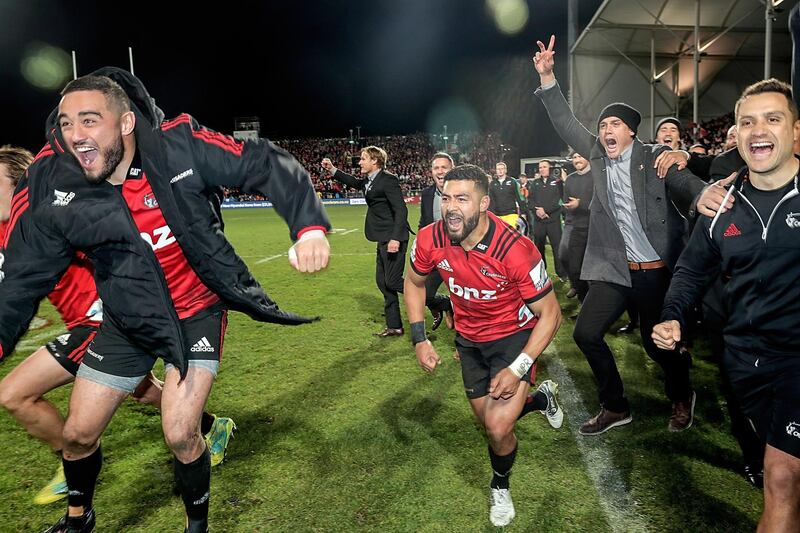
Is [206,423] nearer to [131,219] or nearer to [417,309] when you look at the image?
[417,309]

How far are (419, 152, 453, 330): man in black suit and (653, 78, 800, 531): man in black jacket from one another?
3.88 metres

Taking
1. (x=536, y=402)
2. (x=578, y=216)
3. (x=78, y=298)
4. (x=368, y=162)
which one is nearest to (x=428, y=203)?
(x=368, y=162)

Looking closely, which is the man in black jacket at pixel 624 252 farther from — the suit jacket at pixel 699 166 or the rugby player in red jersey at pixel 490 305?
the suit jacket at pixel 699 166

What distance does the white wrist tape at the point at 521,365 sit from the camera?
3.12 metres

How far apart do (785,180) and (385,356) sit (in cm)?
448

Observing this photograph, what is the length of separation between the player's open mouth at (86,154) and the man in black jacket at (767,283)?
9.29 feet

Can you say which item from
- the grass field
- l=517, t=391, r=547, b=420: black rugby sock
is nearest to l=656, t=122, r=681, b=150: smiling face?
the grass field

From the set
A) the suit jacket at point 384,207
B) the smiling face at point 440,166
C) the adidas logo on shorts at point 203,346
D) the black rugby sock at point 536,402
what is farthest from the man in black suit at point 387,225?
the adidas logo on shorts at point 203,346

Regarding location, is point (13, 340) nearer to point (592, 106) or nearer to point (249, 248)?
point (249, 248)

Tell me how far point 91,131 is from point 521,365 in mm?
2548

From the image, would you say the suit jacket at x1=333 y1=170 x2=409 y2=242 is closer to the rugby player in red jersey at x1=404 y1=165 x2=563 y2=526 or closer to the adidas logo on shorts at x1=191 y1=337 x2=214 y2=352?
the rugby player in red jersey at x1=404 y1=165 x2=563 y2=526

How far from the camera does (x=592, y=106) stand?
2512 centimetres

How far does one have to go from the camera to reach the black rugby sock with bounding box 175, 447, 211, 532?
2803mm

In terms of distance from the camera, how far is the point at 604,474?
3600 mm
